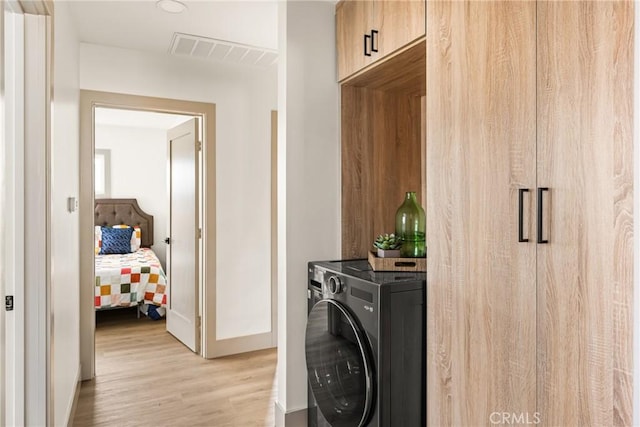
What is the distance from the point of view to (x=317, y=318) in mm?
2133

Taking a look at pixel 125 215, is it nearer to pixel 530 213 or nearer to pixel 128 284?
pixel 128 284

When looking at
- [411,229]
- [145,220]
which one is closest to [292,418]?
[411,229]

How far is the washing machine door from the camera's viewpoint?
69.4 inches

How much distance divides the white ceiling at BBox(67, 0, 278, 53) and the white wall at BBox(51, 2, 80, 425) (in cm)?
19

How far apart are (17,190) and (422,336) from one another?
1.76 meters

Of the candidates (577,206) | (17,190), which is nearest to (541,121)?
(577,206)

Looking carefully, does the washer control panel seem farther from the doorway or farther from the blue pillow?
the blue pillow

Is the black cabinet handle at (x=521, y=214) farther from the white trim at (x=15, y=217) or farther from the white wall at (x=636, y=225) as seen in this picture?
the white trim at (x=15, y=217)

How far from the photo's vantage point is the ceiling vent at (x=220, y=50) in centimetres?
309

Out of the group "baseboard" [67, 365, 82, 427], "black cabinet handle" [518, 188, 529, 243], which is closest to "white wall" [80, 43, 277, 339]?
"baseboard" [67, 365, 82, 427]

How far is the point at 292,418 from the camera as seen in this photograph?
2307mm

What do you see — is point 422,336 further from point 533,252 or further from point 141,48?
point 141,48

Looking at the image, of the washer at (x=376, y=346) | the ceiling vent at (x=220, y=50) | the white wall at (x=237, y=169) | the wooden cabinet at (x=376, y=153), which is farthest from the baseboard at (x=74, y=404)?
the ceiling vent at (x=220, y=50)

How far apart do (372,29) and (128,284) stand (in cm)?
387
